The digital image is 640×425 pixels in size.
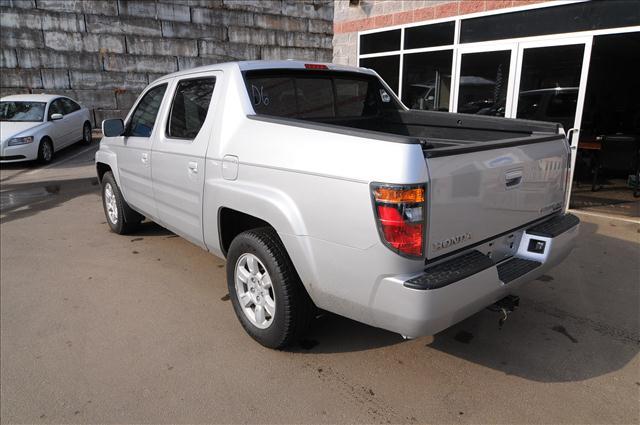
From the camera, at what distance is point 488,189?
8.48 feet

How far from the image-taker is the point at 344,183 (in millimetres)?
2373

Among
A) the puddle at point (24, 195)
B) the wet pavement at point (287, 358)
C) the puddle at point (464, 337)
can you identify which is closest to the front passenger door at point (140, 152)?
the wet pavement at point (287, 358)

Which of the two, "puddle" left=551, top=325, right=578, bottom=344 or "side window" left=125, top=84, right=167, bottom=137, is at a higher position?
"side window" left=125, top=84, right=167, bottom=137

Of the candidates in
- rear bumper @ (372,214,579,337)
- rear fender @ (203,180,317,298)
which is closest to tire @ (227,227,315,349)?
rear fender @ (203,180,317,298)

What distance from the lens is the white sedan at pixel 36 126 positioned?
1034 cm

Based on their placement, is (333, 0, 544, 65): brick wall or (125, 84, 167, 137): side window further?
(333, 0, 544, 65): brick wall

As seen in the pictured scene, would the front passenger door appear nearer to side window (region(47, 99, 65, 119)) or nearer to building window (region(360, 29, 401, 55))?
building window (region(360, 29, 401, 55))

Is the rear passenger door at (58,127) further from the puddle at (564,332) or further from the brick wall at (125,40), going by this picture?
the puddle at (564,332)

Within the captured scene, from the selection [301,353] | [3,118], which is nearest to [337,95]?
[301,353]

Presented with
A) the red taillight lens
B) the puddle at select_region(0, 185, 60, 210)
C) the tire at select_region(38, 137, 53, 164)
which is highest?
the red taillight lens

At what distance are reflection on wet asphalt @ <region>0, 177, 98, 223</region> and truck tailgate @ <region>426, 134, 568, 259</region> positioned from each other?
255 inches

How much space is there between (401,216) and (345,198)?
1.02 feet

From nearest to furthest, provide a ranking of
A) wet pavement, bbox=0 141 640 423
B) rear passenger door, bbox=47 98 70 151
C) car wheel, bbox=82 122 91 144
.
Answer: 1. wet pavement, bbox=0 141 640 423
2. rear passenger door, bbox=47 98 70 151
3. car wheel, bbox=82 122 91 144

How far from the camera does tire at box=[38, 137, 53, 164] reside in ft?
35.6
